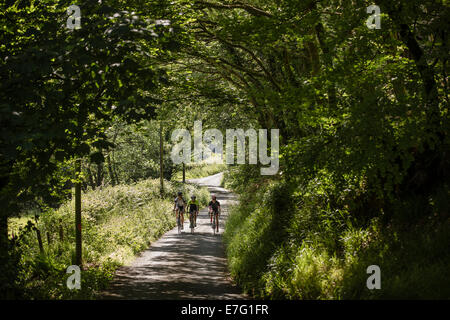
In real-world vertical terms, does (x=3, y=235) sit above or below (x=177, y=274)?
above

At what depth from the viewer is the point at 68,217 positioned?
15516mm

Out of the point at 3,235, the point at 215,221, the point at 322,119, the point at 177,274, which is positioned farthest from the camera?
the point at 215,221

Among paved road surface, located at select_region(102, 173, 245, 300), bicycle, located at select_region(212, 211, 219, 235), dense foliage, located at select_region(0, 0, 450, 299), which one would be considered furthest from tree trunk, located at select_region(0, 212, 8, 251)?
bicycle, located at select_region(212, 211, 219, 235)

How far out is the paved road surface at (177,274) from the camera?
8.74 m

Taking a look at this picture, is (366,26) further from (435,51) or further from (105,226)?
(105,226)

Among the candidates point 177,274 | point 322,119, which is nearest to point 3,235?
point 177,274

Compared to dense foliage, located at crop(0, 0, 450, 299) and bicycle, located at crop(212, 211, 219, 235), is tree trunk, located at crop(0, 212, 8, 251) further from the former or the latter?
bicycle, located at crop(212, 211, 219, 235)

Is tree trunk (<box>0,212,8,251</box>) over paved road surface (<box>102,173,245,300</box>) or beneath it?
over

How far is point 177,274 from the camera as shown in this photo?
10734 mm

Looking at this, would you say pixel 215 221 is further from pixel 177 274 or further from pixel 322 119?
pixel 322 119

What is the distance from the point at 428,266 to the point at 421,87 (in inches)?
104

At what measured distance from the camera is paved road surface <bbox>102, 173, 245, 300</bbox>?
8742mm

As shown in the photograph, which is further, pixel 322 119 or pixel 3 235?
pixel 3 235

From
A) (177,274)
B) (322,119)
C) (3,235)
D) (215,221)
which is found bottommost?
(215,221)
